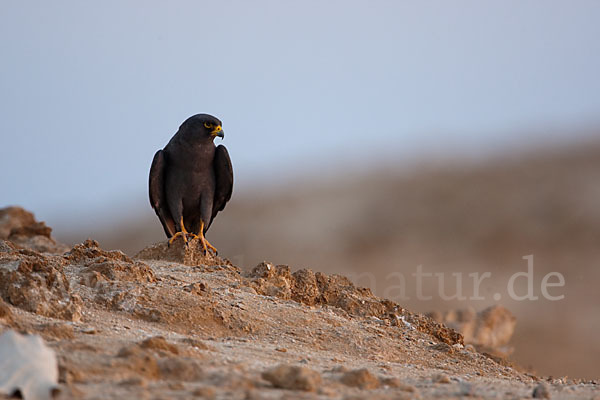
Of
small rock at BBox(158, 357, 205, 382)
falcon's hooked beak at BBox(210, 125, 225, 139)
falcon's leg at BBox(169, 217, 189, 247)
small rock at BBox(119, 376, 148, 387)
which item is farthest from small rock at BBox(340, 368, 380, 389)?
falcon's hooked beak at BBox(210, 125, 225, 139)

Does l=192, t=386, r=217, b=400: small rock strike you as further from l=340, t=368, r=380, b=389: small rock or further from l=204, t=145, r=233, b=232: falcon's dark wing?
l=204, t=145, r=233, b=232: falcon's dark wing

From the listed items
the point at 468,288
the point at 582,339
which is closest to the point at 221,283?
the point at 582,339

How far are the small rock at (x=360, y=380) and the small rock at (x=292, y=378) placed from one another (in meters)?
0.26

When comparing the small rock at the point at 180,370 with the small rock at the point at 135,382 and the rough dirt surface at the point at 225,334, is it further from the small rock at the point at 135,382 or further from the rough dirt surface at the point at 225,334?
the small rock at the point at 135,382

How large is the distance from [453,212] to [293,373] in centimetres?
3725

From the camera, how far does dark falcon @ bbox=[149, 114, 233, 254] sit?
8859 millimetres

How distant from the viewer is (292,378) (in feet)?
12.7

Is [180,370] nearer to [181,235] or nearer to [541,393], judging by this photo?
[541,393]

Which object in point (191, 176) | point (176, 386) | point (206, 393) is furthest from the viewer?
point (191, 176)

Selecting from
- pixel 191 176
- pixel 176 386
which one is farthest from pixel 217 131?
pixel 176 386

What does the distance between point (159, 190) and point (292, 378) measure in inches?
218

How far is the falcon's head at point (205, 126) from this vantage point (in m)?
8.78

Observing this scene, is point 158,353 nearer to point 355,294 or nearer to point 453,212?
point 355,294

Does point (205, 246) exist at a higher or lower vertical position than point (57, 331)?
higher
